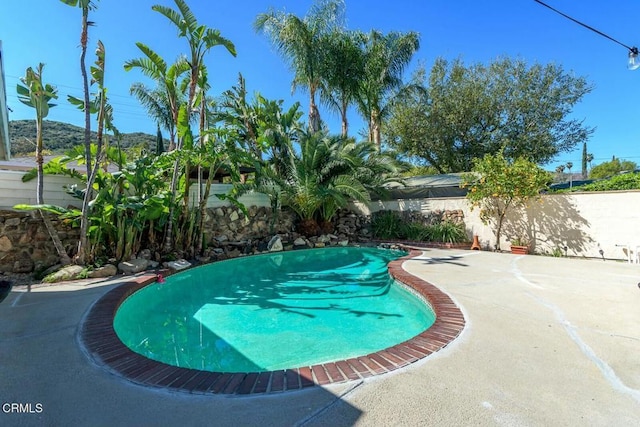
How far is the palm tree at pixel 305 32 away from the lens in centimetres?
1650

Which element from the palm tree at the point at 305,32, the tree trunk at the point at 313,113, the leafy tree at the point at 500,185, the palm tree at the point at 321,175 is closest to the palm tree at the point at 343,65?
the palm tree at the point at 305,32

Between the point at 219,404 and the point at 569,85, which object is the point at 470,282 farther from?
the point at 569,85

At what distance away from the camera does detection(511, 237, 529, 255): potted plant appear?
10516mm

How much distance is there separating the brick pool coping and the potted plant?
8.09 metres

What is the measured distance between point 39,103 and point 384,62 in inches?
673

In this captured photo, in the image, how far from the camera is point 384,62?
1861 centimetres

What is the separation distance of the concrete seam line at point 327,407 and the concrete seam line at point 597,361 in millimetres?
2177

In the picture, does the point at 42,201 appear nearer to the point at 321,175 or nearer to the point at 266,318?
the point at 266,318

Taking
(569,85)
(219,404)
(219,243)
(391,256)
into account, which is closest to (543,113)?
(569,85)

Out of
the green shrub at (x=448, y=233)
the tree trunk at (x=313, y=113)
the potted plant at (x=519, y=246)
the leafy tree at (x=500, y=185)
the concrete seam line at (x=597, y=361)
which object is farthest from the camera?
the tree trunk at (x=313, y=113)

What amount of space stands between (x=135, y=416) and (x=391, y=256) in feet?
32.6

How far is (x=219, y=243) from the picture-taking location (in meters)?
11.3

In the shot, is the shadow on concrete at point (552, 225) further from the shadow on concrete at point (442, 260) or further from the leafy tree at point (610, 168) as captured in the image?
the leafy tree at point (610, 168)

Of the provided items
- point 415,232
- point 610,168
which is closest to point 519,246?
point 415,232
